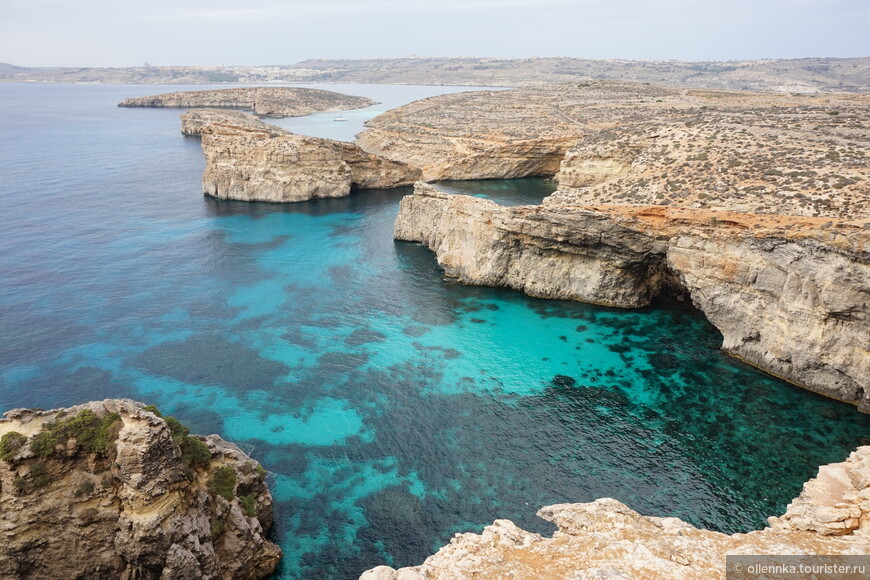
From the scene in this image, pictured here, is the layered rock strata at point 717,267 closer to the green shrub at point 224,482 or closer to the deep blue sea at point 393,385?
the deep blue sea at point 393,385

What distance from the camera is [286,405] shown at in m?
30.1

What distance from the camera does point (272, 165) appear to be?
232ft

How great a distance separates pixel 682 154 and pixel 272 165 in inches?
2055

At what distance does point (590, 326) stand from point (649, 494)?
17254 mm

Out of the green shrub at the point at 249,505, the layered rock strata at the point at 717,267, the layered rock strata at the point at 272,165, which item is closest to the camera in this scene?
the green shrub at the point at 249,505

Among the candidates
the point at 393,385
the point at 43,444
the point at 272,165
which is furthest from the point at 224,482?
the point at 272,165

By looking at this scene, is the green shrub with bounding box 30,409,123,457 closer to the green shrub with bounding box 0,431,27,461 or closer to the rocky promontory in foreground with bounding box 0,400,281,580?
the rocky promontory in foreground with bounding box 0,400,281,580

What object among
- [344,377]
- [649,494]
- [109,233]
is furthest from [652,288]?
[109,233]

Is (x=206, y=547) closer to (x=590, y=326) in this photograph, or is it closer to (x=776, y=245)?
(x=590, y=326)

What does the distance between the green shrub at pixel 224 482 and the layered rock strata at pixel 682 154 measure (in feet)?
107

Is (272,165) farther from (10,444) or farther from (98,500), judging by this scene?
(98,500)

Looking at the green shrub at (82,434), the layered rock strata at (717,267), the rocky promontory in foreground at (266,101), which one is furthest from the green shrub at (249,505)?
the rocky promontory in foreground at (266,101)

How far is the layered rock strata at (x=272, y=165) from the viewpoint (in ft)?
229

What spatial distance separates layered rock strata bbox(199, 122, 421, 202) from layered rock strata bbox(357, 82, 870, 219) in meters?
16.6
